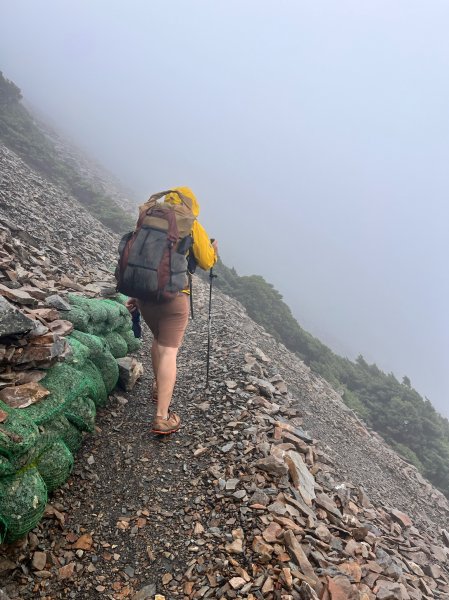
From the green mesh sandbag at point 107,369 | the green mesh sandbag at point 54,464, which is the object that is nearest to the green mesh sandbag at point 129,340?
the green mesh sandbag at point 107,369

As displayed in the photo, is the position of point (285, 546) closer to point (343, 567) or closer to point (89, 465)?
point (343, 567)

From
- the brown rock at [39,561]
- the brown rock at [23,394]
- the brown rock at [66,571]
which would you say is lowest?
the brown rock at [39,561]

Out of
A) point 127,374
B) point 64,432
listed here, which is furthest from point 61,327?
point 127,374

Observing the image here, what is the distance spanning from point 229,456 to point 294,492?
3.06ft

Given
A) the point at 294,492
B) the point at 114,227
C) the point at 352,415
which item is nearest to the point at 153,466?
the point at 294,492

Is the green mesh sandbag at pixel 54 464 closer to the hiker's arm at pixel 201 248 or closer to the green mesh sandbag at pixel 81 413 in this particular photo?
the green mesh sandbag at pixel 81 413

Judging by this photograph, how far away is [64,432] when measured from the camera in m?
4.17

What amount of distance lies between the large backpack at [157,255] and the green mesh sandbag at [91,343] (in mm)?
1042

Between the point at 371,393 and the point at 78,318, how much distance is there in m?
17.4

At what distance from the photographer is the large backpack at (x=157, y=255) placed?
181 inches

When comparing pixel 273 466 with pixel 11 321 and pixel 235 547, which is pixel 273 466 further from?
pixel 11 321

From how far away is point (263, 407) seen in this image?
21.4 ft

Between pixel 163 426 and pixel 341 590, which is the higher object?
pixel 341 590

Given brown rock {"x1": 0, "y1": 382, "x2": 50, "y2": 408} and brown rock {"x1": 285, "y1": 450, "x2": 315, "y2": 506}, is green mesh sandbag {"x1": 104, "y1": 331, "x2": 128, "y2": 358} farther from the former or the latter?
brown rock {"x1": 285, "y1": 450, "x2": 315, "y2": 506}
